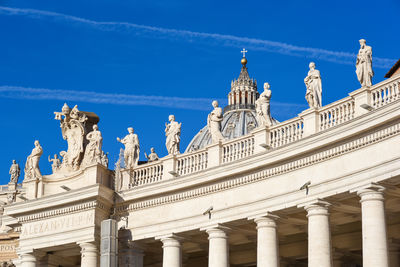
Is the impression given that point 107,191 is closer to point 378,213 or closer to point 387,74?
point 378,213

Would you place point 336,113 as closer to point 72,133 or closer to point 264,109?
point 264,109

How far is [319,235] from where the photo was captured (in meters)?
45.4

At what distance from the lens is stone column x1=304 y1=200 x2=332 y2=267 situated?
45000 millimetres

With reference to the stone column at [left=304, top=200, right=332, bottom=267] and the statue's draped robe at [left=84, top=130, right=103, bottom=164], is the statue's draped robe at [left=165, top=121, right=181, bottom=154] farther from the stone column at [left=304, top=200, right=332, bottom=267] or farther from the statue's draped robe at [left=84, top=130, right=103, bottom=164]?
the stone column at [left=304, top=200, right=332, bottom=267]

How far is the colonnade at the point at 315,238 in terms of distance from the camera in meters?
42.7

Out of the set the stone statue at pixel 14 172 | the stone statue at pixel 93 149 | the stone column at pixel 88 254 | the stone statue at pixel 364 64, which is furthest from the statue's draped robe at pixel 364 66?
the stone statue at pixel 14 172

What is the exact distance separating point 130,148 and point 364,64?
16.9 m

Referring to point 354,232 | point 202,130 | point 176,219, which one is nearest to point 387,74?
point 354,232

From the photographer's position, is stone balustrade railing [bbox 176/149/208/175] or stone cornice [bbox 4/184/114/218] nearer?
stone balustrade railing [bbox 176/149/208/175]

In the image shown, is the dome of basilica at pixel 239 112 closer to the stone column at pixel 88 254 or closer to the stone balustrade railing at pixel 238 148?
the stone column at pixel 88 254

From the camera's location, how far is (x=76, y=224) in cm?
5478

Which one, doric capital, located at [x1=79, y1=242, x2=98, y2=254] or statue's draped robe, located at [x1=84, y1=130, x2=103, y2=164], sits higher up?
statue's draped robe, located at [x1=84, y1=130, x2=103, y2=164]

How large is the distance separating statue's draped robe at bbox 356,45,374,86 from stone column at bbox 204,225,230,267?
440 inches

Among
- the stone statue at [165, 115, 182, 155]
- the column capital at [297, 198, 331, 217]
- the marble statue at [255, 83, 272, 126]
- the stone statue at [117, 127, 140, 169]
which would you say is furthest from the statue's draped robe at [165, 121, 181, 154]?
the column capital at [297, 198, 331, 217]
